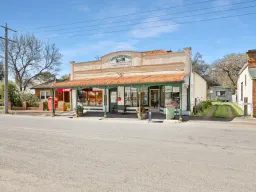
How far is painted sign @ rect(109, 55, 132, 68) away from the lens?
20109 millimetres

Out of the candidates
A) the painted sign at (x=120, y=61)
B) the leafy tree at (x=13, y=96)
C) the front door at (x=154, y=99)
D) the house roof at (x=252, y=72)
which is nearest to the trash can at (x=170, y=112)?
the front door at (x=154, y=99)

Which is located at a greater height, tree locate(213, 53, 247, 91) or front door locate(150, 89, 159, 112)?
tree locate(213, 53, 247, 91)

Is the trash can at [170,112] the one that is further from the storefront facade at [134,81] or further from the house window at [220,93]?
the house window at [220,93]

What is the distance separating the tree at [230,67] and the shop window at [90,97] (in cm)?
4138

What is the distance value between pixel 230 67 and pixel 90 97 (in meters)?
42.4

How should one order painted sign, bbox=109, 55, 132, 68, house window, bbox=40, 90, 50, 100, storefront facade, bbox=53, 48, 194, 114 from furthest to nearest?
house window, bbox=40, 90, 50, 100
painted sign, bbox=109, 55, 132, 68
storefront facade, bbox=53, 48, 194, 114

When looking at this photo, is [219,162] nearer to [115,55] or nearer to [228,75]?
[115,55]

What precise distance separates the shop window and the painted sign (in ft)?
11.2

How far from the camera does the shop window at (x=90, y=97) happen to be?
2250 centimetres

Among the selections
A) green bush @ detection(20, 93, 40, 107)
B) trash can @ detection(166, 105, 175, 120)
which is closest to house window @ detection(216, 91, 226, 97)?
trash can @ detection(166, 105, 175, 120)

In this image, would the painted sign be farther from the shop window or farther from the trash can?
the trash can

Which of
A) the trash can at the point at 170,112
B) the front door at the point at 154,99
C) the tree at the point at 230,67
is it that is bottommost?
the trash can at the point at 170,112

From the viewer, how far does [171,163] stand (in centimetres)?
535

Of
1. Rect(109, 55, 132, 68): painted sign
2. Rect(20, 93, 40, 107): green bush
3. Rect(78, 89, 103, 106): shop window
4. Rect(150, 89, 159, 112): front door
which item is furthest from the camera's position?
Rect(20, 93, 40, 107): green bush
